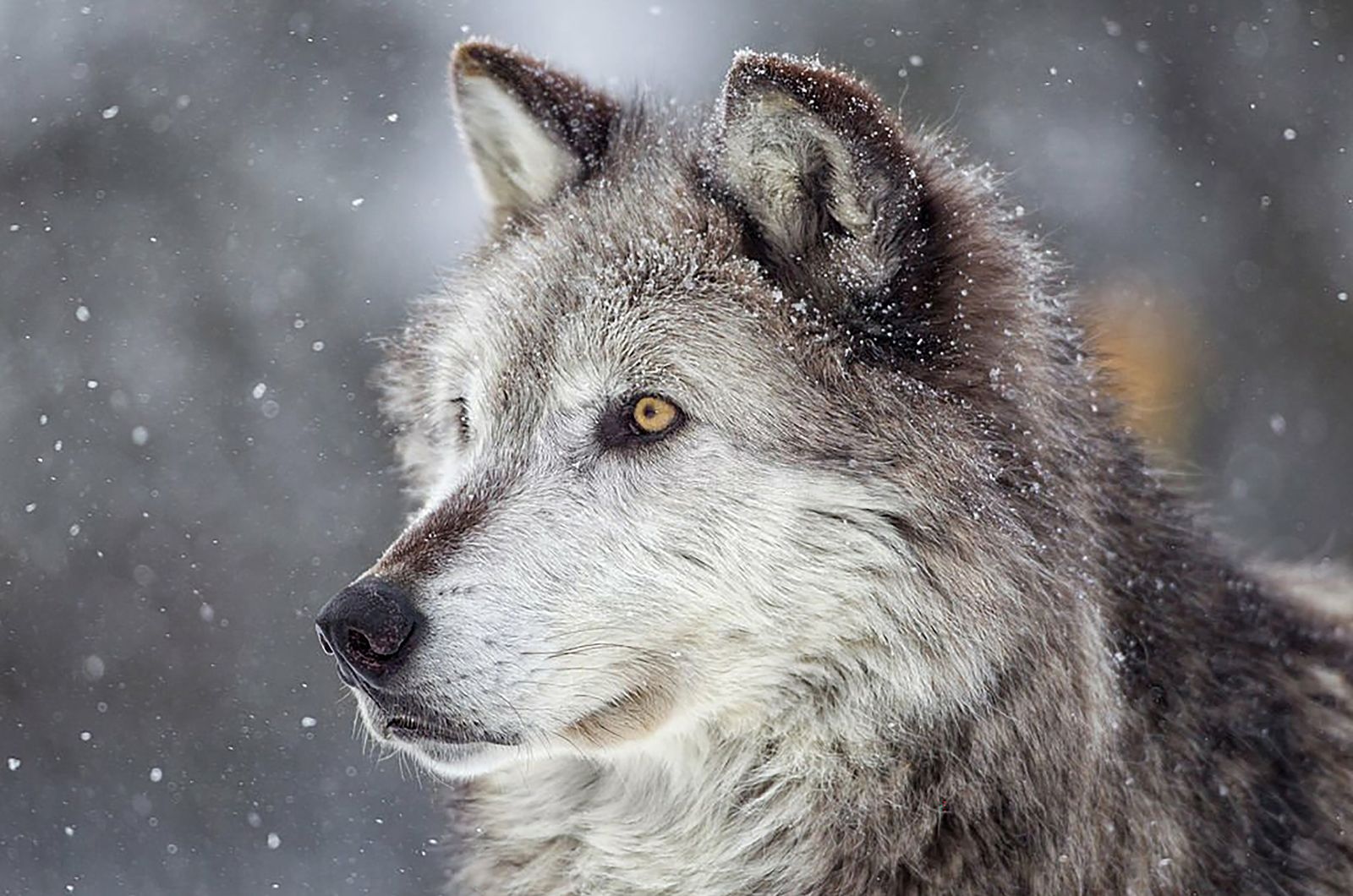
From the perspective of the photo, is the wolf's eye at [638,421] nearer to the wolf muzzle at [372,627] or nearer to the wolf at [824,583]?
the wolf at [824,583]

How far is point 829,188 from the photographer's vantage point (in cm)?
315

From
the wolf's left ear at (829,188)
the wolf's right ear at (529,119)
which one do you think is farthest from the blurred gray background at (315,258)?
the wolf's left ear at (829,188)

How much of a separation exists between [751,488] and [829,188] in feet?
2.05

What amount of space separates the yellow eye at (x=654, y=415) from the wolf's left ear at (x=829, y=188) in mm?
360

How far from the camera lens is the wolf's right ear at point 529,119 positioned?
12.4ft

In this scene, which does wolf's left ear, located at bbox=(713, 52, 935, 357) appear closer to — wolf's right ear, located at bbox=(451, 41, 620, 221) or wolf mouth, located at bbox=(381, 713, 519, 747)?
wolf's right ear, located at bbox=(451, 41, 620, 221)

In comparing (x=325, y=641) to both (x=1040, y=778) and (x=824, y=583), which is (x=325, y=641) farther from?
(x=1040, y=778)

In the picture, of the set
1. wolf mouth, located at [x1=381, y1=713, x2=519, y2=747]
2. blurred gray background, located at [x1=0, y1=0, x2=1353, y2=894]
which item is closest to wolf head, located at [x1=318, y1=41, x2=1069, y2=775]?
wolf mouth, located at [x1=381, y1=713, x2=519, y2=747]

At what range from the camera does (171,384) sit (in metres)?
14.7

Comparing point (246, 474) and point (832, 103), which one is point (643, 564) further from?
point (246, 474)

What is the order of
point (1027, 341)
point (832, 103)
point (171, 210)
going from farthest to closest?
point (171, 210), point (1027, 341), point (832, 103)

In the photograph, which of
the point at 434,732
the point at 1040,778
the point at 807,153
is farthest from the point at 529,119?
the point at 1040,778

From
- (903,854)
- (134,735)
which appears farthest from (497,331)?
(134,735)

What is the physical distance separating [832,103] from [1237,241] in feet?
45.1
